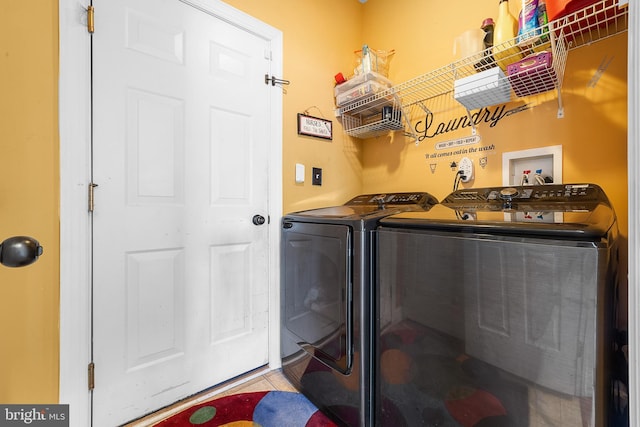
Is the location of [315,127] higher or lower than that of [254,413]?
higher

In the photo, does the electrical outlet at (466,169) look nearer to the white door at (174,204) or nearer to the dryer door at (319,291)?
the dryer door at (319,291)

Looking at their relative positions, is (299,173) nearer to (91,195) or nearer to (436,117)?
(436,117)

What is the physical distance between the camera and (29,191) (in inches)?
41.0

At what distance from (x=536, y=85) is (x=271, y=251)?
163 cm

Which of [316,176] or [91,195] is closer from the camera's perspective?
[91,195]

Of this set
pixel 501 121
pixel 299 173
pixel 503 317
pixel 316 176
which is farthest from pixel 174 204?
pixel 501 121

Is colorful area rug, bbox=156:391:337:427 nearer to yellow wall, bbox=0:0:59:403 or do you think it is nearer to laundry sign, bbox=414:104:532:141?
yellow wall, bbox=0:0:59:403

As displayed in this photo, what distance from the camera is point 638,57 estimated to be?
0.48 meters

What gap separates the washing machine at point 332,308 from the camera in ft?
3.80

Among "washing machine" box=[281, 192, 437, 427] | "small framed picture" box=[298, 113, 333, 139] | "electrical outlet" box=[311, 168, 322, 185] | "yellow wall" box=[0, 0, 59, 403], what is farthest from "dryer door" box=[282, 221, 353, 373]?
"yellow wall" box=[0, 0, 59, 403]

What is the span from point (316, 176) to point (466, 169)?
37.6 inches

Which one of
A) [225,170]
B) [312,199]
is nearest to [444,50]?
[312,199]

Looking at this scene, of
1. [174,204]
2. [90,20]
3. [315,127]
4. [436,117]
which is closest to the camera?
[90,20]

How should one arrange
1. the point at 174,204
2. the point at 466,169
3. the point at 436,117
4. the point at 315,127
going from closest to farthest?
1. the point at 174,204
2. the point at 466,169
3. the point at 436,117
4. the point at 315,127
